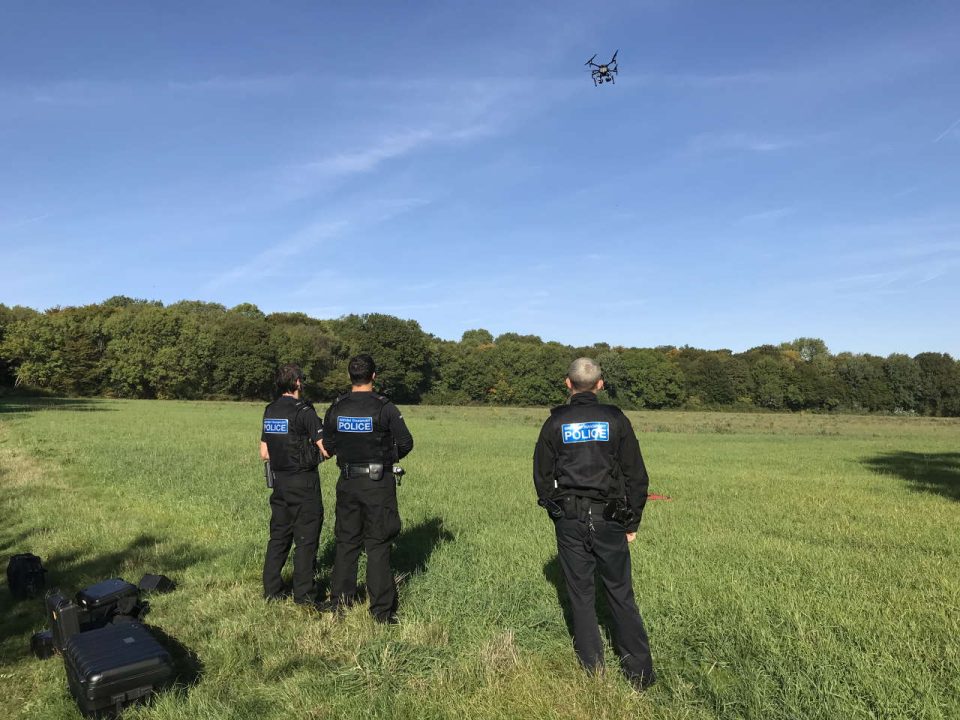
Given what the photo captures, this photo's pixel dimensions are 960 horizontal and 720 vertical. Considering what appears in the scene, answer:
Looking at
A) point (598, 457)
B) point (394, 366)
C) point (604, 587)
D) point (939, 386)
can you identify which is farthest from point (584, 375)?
point (939, 386)

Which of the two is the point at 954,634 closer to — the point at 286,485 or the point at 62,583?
the point at 286,485

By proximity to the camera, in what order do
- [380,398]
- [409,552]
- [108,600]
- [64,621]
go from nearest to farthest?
[64,621] → [108,600] → [380,398] → [409,552]

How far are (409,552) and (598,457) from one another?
4.62 metres

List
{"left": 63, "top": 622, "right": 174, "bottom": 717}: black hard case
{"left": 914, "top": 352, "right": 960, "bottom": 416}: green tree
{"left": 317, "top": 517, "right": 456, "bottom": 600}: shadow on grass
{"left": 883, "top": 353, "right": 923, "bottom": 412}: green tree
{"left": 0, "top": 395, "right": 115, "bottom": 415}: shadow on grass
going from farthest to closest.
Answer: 1. {"left": 883, "top": 353, "right": 923, "bottom": 412}: green tree
2. {"left": 914, "top": 352, "right": 960, "bottom": 416}: green tree
3. {"left": 0, "top": 395, "right": 115, "bottom": 415}: shadow on grass
4. {"left": 317, "top": 517, "right": 456, "bottom": 600}: shadow on grass
5. {"left": 63, "top": 622, "right": 174, "bottom": 717}: black hard case

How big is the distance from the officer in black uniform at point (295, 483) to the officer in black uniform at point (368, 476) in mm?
496

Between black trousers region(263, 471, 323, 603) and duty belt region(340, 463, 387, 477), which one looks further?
black trousers region(263, 471, 323, 603)

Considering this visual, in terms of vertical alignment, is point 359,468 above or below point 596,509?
above

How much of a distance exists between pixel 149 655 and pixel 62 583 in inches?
153

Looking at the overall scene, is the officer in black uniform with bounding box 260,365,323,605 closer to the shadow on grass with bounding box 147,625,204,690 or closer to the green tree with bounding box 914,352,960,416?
the shadow on grass with bounding box 147,625,204,690

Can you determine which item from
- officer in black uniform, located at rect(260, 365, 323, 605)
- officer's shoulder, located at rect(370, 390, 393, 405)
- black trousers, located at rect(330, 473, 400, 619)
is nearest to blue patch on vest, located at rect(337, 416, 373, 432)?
officer's shoulder, located at rect(370, 390, 393, 405)

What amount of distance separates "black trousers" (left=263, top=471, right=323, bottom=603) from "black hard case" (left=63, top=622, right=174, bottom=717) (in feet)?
5.60

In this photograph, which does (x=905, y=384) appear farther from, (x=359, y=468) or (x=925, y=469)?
(x=359, y=468)

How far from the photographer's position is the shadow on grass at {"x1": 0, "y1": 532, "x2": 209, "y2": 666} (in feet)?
19.2

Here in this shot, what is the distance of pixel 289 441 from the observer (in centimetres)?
608
